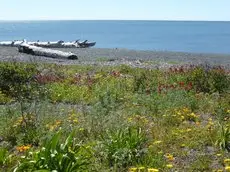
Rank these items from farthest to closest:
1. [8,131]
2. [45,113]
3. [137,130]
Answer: [45,113]
[8,131]
[137,130]

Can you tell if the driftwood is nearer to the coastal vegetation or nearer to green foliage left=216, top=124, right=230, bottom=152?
the coastal vegetation

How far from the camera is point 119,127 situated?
8695mm

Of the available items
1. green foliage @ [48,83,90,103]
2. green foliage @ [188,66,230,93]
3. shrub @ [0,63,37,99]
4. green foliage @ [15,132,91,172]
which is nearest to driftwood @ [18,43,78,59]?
shrub @ [0,63,37,99]

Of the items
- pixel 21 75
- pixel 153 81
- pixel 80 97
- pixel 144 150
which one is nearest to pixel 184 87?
pixel 153 81

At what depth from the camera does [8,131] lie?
9273 millimetres

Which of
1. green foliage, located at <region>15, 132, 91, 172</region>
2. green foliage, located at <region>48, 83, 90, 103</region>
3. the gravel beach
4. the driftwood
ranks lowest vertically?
the gravel beach

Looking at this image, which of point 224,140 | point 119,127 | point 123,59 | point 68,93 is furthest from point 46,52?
point 224,140

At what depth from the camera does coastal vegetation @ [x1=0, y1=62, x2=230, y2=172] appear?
280 inches

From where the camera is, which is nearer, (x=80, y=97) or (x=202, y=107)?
(x=202, y=107)

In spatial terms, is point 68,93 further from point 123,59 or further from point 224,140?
point 123,59

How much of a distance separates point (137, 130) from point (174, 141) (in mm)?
859

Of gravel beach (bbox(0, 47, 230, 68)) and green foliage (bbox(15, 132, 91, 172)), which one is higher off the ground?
green foliage (bbox(15, 132, 91, 172))

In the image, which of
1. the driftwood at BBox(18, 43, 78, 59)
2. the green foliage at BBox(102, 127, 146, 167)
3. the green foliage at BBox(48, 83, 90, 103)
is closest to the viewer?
the green foliage at BBox(102, 127, 146, 167)

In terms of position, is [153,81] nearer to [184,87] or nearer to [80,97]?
[184,87]
